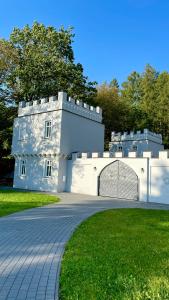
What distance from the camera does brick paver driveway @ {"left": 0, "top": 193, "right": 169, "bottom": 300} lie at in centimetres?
493

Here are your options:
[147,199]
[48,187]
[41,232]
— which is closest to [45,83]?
[48,187]

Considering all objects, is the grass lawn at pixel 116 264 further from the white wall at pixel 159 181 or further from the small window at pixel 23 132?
the small window at pixel 23 132

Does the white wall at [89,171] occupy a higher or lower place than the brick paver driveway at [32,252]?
higher

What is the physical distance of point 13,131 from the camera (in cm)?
3139

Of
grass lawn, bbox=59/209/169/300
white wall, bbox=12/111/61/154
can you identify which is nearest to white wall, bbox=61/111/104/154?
white wall, bbox=12/111/61/154

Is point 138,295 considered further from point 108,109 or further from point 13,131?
point 108,109

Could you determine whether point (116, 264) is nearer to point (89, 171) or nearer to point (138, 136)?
point (89, 171)

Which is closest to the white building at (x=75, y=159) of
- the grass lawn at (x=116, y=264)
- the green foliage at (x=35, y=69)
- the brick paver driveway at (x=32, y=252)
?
the green foliage at (x=35, y=69)

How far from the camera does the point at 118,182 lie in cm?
2233

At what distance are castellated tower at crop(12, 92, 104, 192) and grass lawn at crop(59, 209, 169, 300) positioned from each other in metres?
15.7

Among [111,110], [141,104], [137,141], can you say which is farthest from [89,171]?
[141,104]

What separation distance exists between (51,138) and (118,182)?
7.69 m

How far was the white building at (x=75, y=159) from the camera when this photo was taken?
2051 centimetres

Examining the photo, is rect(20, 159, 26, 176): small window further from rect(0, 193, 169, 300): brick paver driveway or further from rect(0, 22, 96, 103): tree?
rect(0, 193, 169, 300): brick paver driveway
